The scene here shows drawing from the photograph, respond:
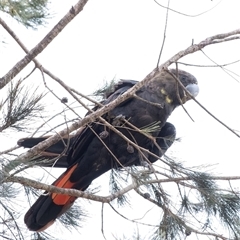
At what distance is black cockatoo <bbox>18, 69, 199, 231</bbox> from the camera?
3371 mm

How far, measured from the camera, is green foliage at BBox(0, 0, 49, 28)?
2.65 metres

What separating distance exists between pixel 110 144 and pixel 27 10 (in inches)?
40.5

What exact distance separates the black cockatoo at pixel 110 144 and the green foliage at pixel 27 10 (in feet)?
2.38

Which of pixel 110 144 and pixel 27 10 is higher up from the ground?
pixel 27 10

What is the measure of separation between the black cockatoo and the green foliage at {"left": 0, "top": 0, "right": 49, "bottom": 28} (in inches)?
28.5

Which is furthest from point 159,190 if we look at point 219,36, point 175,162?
point 219,36

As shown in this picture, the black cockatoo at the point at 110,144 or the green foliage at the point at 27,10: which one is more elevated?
the green foliage at the point at 27,10

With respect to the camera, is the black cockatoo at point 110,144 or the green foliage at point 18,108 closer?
the green foliage at point 18,108

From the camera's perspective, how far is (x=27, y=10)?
2.71 m

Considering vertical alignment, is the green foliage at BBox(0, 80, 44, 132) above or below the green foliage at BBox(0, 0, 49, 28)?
below

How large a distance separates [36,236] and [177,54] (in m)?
1.27

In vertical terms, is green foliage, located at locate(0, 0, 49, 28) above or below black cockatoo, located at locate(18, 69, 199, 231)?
above

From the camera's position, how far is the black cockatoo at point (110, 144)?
3.37m

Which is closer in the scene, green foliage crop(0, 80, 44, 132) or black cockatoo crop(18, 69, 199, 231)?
green foliage crop(0, 80, 44, 132)
